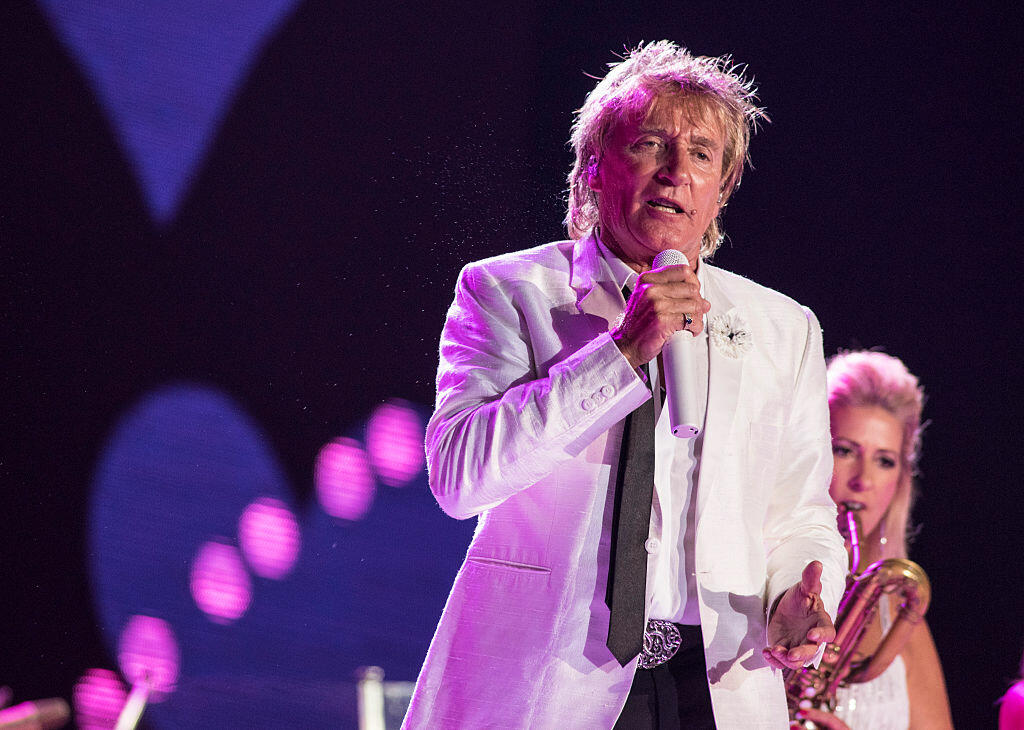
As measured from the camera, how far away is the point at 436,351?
323 cm

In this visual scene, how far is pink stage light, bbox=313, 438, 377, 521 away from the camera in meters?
3.31

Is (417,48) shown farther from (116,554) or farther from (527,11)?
(116,554)

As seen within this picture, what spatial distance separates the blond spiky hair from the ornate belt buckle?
0.95 m

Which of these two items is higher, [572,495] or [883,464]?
[883,464]

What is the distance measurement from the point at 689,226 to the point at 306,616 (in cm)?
199

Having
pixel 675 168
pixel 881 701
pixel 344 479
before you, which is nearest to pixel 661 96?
pixel 675 168

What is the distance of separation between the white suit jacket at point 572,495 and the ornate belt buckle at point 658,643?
6 centimetres

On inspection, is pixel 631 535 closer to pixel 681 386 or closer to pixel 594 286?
pixel 681 386

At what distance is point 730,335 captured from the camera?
196 centimetres

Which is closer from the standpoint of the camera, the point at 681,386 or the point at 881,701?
the point at 681,386

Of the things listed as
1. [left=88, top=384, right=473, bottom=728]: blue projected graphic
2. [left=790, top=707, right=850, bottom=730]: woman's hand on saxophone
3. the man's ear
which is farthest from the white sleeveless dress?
the man's ear

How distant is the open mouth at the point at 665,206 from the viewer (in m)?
1.97

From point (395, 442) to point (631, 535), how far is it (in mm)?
1900

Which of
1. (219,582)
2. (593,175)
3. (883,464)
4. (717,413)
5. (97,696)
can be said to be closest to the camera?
(717,413)
